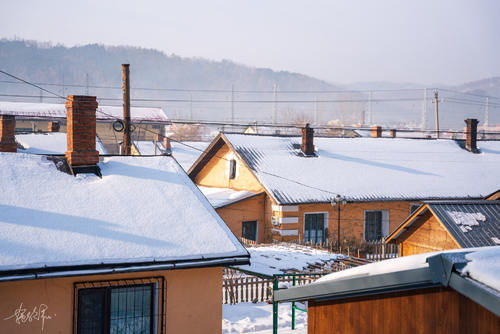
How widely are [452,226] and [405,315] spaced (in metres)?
11.4

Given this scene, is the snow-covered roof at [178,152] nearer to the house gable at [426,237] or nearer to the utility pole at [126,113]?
the utility pole at [126,113]

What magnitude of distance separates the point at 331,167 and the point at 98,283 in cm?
2254

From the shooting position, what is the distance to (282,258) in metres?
18.5

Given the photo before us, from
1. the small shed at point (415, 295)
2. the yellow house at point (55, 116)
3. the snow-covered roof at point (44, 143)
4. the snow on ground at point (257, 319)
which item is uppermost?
the yellow house at point (55, 116)

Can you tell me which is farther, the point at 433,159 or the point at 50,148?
the point at 433,159

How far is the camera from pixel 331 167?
97.9 feet

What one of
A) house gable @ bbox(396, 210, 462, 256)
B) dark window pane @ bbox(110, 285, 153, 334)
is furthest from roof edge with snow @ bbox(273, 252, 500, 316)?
house gable @ bbox(396, 210, 462, 256)

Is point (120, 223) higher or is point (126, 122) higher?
point (126, 122)

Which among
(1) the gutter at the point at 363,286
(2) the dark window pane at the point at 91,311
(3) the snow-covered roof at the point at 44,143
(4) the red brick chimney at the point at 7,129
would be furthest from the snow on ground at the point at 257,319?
(3) the snow-covered roof at the point at 44,143

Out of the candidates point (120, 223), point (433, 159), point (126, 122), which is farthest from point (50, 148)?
point (433, 159)

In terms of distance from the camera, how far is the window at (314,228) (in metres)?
26.3

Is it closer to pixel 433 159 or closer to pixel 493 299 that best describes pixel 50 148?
pixel 433 159

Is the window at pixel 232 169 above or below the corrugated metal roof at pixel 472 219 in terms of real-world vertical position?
above

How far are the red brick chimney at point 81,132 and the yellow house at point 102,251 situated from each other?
36 mm
